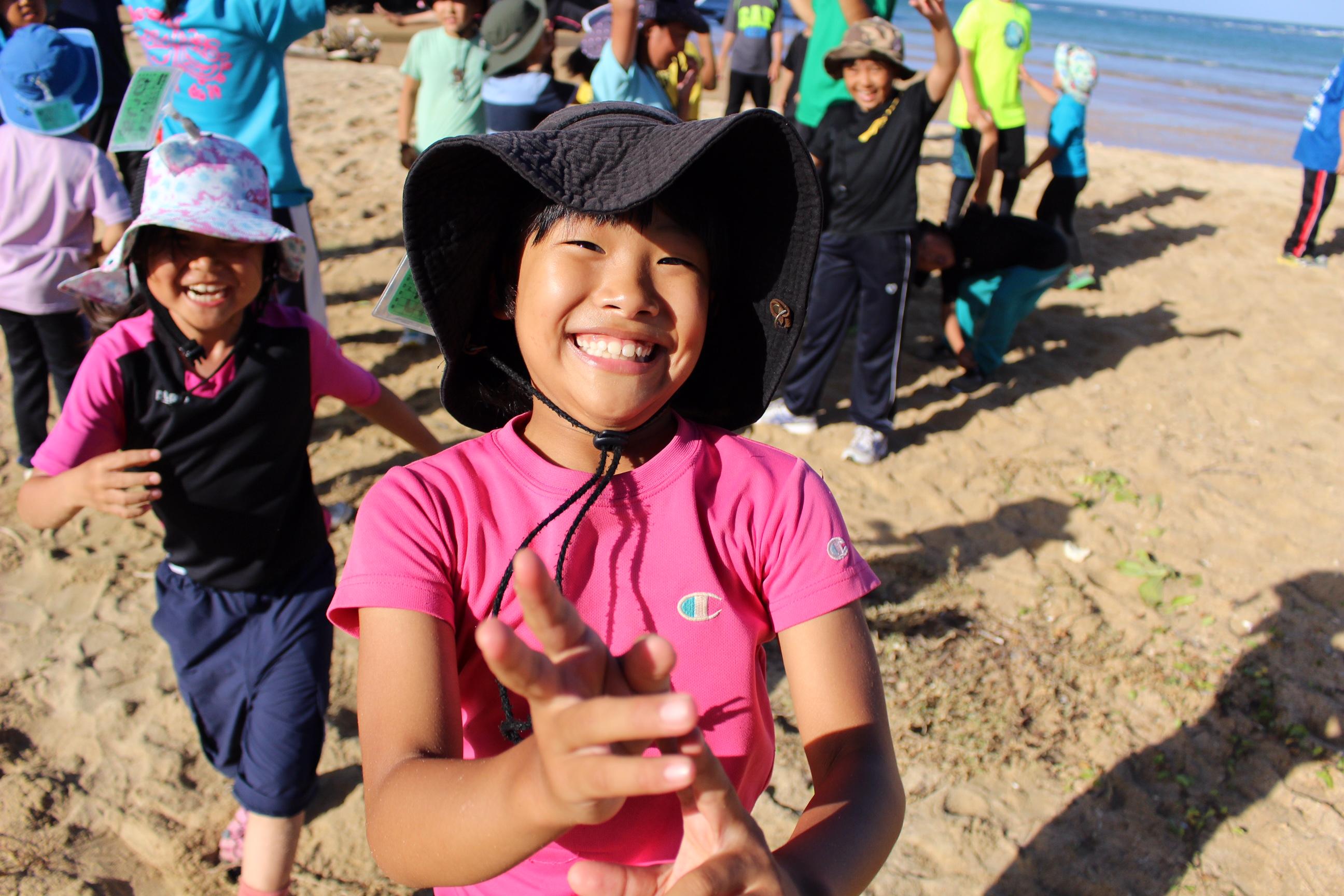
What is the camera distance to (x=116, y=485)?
6.14 ft

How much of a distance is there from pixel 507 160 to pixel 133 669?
2.75m

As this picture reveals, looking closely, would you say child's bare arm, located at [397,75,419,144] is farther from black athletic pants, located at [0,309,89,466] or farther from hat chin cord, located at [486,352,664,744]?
hat chin cord, located at [486,352,664,744]

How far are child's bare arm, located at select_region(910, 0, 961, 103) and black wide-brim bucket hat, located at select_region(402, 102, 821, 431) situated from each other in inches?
120

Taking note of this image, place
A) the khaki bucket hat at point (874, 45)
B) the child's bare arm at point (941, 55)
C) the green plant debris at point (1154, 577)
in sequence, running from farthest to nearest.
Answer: the khaki bucket hat at point (874, 45), the child's bare arm at point (941, 55), the green plant debris at point (1154, 577)

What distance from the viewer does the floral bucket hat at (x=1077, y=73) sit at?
269 inches

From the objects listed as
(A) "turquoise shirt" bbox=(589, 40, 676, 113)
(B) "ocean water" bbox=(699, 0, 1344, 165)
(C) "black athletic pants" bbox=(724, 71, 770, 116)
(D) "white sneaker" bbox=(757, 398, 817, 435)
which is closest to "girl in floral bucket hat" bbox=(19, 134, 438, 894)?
(A) "turquoise shirt" bbox=(589, 40, 676, 113)

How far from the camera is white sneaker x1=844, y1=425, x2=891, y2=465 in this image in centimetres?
461

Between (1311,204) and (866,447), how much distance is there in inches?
226

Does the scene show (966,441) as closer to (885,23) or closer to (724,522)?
(885,23)

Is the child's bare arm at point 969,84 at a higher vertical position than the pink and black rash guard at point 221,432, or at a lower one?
higher

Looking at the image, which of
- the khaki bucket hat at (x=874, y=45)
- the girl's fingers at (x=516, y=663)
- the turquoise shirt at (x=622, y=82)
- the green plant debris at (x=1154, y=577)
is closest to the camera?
the girl's fingers at (x=516, y=663)

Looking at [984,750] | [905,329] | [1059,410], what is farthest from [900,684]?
[905,329]

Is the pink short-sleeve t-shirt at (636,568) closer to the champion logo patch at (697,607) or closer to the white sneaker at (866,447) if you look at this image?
the champion logo patch at (697,607)

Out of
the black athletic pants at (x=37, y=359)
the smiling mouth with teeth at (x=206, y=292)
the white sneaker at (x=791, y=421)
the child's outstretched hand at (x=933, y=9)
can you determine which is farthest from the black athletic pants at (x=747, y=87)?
the smiling mouth with teeth at (x=206, y=292)
